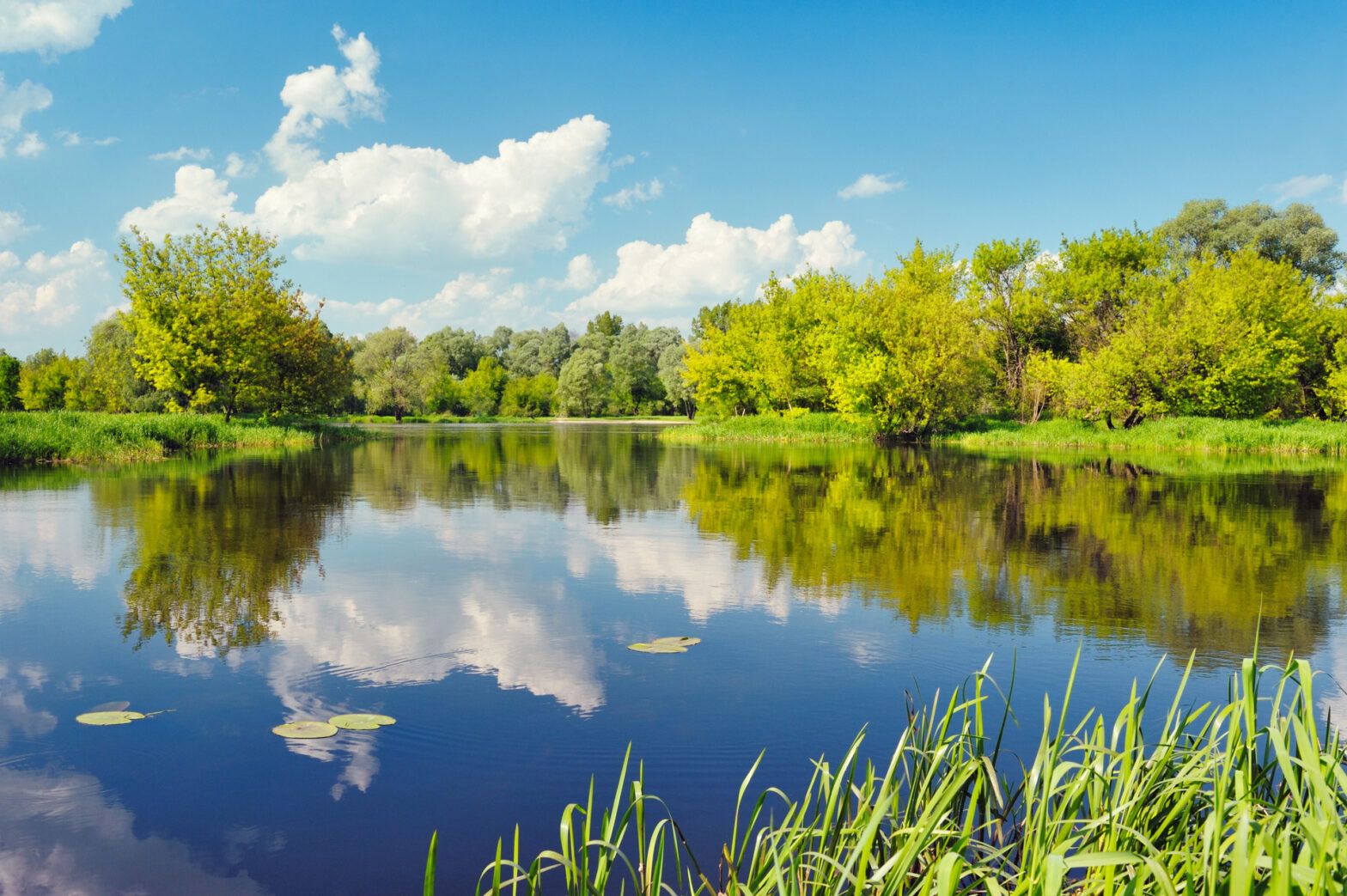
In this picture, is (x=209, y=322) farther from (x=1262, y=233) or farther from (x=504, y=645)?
(x=1262, y=233)

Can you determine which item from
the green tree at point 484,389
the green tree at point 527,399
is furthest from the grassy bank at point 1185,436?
the green tree at point 484,389

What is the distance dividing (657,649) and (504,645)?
56.9 inches

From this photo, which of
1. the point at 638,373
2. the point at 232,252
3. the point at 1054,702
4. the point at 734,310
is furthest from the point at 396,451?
the point at 638,373

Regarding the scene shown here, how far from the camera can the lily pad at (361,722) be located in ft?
19.0

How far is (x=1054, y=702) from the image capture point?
20.3 ft

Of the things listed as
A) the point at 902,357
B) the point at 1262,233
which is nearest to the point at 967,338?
the point at 902,357

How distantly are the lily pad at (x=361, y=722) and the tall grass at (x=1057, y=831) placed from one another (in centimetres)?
193

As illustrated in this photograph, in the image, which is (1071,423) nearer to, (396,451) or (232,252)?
(396,451)

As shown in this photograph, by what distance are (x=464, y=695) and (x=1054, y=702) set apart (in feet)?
14.7

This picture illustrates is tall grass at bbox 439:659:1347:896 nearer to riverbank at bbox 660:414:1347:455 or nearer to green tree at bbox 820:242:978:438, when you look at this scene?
riverbank at bbox 660:414:1347:455

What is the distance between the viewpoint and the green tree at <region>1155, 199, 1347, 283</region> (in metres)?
66.7

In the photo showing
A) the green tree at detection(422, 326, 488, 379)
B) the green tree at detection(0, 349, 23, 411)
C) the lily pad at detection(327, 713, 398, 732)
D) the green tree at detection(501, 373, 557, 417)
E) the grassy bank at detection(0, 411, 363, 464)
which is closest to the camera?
the lily pad at detection(327, 713, 398, 732)

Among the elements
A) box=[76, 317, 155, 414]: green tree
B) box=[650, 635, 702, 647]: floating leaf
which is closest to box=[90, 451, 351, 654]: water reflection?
box=[650, 635, 702, 647]: floating leaf

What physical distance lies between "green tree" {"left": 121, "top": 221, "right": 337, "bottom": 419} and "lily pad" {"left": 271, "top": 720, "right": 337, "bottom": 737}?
43595 mm
